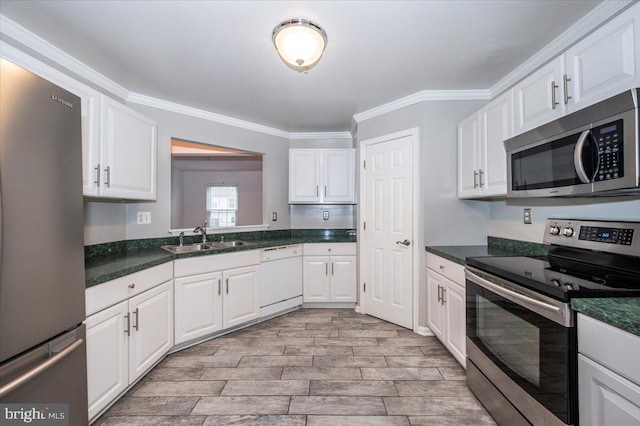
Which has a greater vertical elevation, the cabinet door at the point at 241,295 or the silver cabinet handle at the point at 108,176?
the silver cabinet handle at the point at 108,176

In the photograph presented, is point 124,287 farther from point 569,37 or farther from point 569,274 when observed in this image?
point 569,37

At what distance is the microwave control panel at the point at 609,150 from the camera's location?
1.23 metres

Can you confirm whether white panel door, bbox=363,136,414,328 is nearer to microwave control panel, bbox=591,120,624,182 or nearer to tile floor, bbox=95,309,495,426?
tile floor, bbox=95,309,495,426

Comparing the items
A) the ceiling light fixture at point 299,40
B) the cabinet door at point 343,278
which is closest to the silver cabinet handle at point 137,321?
the ceiling light fixture at point 299,40

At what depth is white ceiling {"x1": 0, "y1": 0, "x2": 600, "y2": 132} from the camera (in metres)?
1.69

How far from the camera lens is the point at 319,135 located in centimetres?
429

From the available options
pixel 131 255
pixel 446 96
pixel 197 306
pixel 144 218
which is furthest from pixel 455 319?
pixel 144 218

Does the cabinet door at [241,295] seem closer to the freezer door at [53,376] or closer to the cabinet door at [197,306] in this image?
the cabinet door at [197,306]

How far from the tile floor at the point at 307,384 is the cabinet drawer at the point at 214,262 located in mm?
686

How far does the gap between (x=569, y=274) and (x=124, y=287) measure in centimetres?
248

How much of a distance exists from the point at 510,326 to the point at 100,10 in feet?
9.15

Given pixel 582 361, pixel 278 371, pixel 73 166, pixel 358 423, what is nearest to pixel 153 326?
pixel 278 371

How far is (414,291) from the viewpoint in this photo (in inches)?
117

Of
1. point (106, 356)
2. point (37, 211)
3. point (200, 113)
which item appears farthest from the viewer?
point (200, 113)
